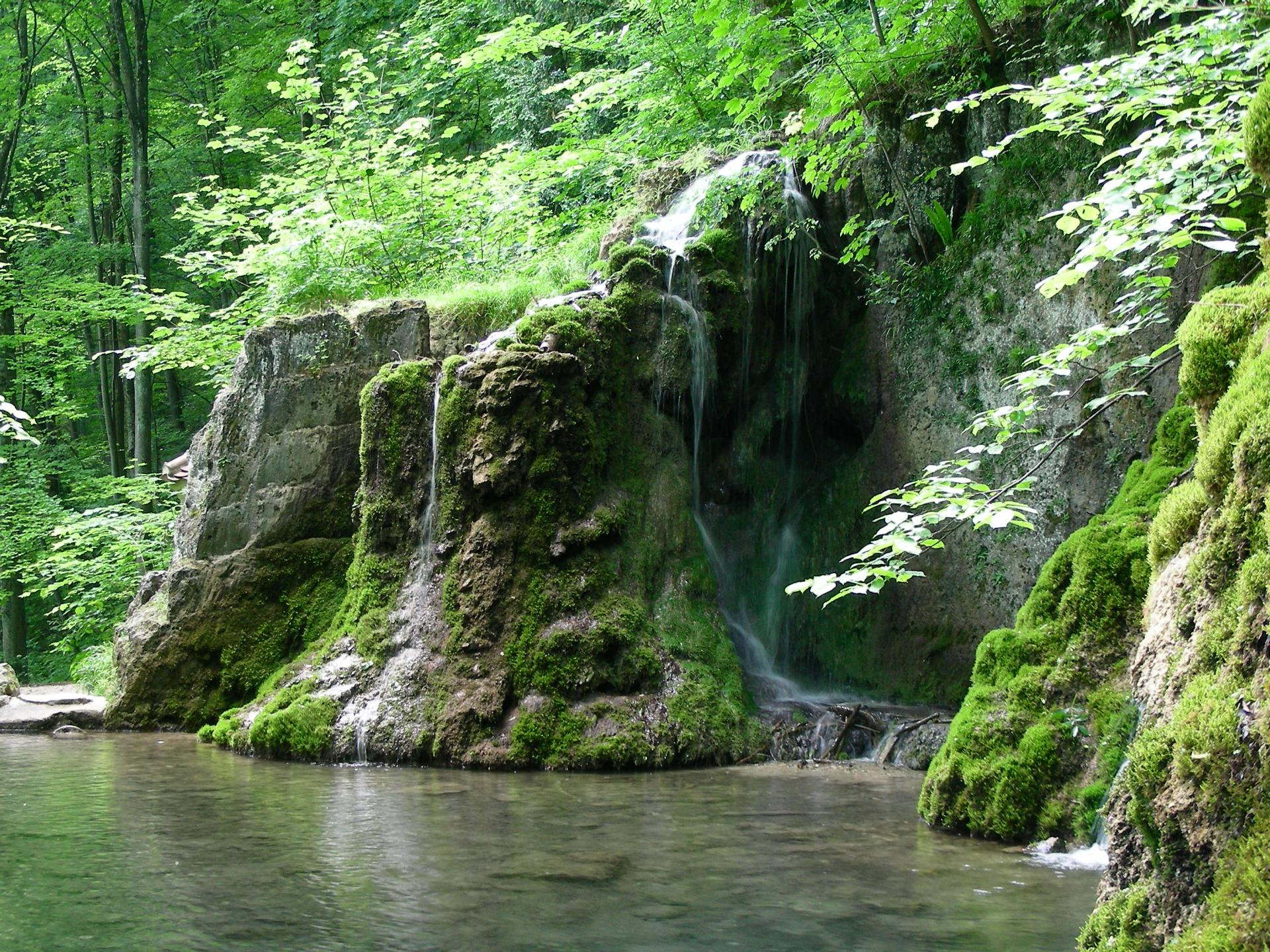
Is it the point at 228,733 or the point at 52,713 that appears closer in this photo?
the point at 228,733

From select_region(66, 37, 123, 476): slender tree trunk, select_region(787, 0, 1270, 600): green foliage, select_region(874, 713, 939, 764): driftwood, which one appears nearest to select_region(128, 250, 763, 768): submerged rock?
select_region(874, 713, 939, 764): driftwood

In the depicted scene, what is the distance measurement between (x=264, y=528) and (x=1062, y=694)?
332 inches

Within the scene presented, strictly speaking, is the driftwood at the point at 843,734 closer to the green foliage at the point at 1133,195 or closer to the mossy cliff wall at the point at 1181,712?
the mossy cliff wall at the point at 1181,712

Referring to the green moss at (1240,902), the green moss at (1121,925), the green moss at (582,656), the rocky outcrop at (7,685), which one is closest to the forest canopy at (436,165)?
the rocky outcrop at (7,685)

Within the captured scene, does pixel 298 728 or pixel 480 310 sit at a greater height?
pixel 480 310

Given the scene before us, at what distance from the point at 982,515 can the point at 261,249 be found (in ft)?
40.8

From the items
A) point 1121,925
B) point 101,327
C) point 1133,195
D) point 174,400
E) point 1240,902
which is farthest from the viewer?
point 174,400

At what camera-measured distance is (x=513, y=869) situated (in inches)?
205

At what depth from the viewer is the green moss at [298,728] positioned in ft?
28.9

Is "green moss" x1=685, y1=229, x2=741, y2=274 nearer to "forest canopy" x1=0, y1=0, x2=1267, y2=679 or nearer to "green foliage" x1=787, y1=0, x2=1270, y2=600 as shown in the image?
"forest canopy" x1=0, y1=0, x2=1267, y2=679

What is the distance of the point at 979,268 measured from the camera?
1027 centimetres

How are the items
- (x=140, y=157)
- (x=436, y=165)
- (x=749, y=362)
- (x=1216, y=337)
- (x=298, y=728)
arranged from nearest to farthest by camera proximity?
(x=1216, y=337) → (x=298, y=728) → (x=749, y=362) → (x=140, y=157) → (x=436, y=165)

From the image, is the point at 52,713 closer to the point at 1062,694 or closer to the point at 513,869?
the point at 513,869

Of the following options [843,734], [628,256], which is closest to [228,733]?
[843,734]
